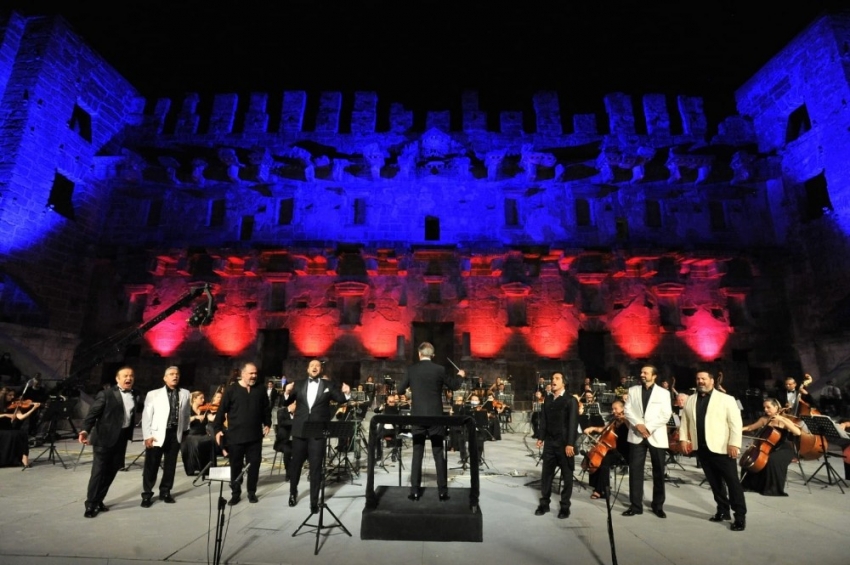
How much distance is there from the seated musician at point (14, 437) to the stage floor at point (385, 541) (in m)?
1.46

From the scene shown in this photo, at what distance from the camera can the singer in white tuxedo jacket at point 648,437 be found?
5414 millimetres

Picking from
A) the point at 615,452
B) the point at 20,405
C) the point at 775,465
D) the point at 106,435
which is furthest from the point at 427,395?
the point at 20,405

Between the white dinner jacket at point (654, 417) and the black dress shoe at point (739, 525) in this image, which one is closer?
the black dress shoe at point (739, 525)

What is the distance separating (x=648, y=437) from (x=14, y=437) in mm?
10665

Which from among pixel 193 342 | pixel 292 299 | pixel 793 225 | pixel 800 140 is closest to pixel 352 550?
pixel 292 299

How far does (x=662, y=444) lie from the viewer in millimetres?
5582

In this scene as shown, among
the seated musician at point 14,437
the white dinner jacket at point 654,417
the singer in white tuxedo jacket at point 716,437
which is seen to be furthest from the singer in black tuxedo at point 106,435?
the singer in white tuxedo jacket at point 716,437

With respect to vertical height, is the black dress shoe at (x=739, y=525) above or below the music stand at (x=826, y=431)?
below

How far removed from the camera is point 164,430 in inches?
231

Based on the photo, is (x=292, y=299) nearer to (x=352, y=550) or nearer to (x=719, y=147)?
(x=352, y=550)

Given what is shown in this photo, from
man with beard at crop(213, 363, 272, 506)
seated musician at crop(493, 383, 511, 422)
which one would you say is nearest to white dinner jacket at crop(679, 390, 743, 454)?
man with beard at crop(213, 363, 272, 506)

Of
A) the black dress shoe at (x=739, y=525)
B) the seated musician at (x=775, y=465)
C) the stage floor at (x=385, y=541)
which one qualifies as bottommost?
the stage floor at (x=385, y=541)

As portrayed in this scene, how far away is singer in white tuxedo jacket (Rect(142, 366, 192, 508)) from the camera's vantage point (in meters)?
5.74

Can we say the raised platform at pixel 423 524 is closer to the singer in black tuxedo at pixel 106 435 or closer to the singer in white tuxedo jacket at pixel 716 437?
the singer in white tuxedo jacket at pixel 716 437
